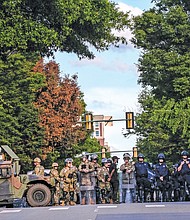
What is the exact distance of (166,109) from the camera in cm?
5041

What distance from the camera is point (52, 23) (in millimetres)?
29844

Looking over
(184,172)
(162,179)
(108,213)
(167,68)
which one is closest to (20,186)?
(162,179)

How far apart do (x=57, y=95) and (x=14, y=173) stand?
4143 centimetres

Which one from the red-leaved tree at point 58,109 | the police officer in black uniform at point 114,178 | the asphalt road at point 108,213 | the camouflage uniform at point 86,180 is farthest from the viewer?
the red-leaved tree at point 58,109

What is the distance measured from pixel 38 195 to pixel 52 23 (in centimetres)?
739

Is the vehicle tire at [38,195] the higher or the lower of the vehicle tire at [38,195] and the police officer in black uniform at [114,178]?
the lower

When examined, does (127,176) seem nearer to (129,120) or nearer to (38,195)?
(38,195)

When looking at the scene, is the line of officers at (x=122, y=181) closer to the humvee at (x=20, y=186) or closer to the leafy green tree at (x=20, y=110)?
the humvee at (x=20, y=186)

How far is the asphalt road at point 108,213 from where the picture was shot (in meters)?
18.0

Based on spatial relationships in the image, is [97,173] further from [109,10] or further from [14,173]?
[109,10]

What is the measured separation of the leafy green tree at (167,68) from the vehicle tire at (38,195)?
2470 centimetres

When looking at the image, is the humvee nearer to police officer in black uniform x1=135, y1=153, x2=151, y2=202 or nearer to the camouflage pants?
the camouflage pants

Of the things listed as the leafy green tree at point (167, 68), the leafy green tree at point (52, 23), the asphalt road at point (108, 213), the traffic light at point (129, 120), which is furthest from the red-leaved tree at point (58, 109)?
the asphalt road at point (108, 213)

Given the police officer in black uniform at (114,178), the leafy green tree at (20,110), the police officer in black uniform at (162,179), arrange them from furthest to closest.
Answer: the leafy green tree at (20,110) → the police officer in black uniform at (114,178) → the police officer in black uniform at (162,179)
